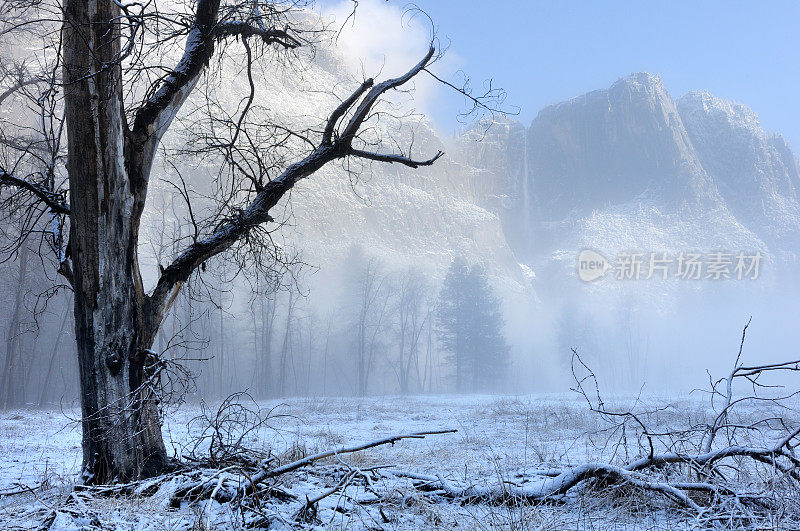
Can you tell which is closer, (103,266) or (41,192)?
(103,266)

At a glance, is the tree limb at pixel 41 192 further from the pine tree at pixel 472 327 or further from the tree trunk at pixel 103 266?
the pine tree at pixel 472 327

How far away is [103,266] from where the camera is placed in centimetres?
456

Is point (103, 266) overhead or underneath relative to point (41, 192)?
underneath

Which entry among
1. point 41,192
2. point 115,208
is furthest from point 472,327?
point 115,208

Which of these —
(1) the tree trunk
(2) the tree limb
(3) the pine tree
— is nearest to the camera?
(1) the tree trunk

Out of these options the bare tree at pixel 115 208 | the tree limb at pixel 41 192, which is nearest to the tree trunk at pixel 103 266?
the bare tree at pixel 115 208

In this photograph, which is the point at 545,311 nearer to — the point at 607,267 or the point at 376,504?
the point at 607,267

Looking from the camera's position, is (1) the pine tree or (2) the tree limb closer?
(2) the tree limb

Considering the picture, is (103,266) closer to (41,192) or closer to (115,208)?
(115,208)

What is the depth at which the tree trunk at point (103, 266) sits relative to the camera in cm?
443

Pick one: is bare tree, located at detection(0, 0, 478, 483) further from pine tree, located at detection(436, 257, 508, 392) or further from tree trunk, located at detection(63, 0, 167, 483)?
pine tree, located at detection(436, 257, 508, 392)

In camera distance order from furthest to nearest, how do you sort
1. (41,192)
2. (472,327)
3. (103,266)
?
(472,327), (41,192), (103,266)

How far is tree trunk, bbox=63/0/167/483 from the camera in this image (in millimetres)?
4434

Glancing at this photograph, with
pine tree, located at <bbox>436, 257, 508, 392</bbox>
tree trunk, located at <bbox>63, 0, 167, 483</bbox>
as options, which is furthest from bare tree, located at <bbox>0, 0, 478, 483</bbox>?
pine tree, located at <bbox>436, 257, 508, 392</bbox>
